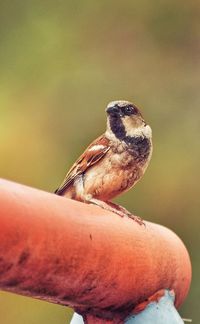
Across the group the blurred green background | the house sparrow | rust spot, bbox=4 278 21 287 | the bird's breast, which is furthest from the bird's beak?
the blurred green background

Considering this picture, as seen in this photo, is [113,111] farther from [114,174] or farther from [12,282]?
[12,282]

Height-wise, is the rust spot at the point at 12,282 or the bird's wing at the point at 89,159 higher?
the rust spot at the point at 12,282

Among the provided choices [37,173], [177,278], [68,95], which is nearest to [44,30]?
A: [68,95]

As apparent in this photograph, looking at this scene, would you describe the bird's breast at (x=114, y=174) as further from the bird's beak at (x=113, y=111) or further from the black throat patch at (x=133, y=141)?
the bird's beak at (x=113, y=111)

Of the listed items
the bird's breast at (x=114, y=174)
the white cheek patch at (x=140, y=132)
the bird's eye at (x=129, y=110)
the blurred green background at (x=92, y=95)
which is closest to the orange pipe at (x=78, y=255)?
the bird's breast at (x=114, y=174)

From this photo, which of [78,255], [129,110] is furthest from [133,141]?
[78,255]

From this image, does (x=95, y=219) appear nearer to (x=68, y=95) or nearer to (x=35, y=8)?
(x=68, y=95)
